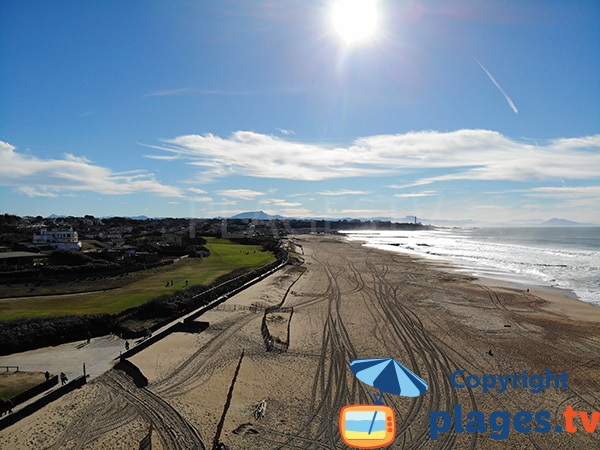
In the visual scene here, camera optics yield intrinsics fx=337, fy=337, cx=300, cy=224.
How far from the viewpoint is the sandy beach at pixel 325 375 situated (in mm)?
11906

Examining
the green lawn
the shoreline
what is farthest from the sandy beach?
the green lawn

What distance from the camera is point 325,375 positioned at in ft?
53.7

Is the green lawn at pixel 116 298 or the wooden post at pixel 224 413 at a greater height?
the green lawn at pixel 116 298

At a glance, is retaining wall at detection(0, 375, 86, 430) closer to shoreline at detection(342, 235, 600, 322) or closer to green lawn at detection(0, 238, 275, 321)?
green lawn at detection(0, 238, 275, 321)

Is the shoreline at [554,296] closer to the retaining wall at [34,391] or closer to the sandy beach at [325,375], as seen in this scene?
the sandy beach at [325,375]

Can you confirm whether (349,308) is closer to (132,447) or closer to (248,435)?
(248,435)

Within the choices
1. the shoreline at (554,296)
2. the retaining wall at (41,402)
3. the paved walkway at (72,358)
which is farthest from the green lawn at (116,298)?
the shoreline at (554,296)

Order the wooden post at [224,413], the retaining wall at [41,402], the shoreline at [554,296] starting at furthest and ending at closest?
the shoreline at [554,296], the retaining wall at [41,402], the wooden post at [224,413]

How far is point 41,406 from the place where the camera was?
43.5 feet

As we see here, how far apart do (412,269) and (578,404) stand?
37.1 m

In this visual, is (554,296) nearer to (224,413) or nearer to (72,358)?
(224,413)

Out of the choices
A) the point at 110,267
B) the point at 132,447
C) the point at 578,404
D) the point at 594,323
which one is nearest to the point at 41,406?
the point at 132,447

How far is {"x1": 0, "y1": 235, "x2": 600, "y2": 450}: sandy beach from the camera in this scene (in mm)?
11906

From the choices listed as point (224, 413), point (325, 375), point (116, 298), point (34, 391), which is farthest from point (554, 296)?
point (34, 391)
